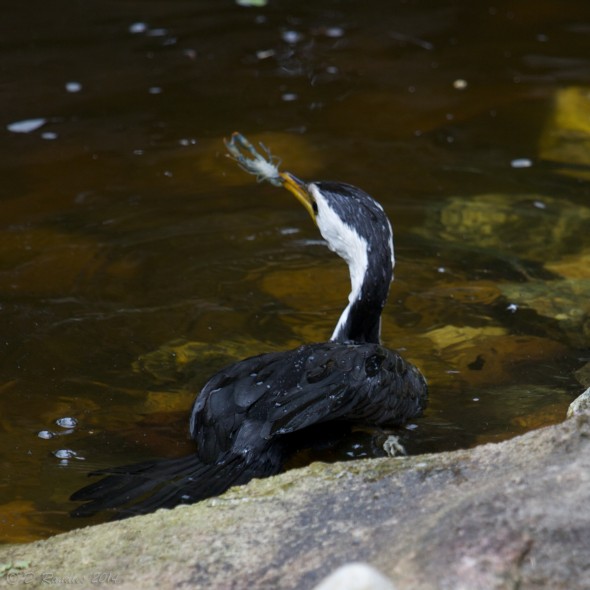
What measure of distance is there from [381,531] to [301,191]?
105 inches

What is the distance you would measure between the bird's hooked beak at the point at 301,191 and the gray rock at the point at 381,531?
1.98 meters

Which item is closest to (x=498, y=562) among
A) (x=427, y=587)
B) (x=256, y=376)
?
(x=427, y=587)

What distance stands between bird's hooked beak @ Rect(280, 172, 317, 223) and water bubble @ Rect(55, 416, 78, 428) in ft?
5.09

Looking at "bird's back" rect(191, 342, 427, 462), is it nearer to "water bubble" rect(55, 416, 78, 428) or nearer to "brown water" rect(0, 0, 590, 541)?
"brown water" rect(0, 0, 590, 541)

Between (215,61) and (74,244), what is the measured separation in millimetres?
3332

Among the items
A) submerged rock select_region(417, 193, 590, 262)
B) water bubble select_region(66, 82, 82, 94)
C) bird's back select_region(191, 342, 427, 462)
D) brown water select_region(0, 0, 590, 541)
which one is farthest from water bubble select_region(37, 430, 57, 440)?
water bubble select_region(66, 82, 82, 94)

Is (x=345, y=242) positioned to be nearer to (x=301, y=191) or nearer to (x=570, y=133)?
(x=301, y=191)

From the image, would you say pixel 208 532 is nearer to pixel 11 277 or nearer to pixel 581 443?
pixel 581 443

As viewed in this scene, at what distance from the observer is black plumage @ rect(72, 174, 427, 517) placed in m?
4.21

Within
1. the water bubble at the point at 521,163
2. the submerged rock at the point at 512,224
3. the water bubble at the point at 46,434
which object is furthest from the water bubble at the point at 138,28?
the water bubble at the point at 46,434

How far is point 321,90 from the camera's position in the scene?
9039 millimetres

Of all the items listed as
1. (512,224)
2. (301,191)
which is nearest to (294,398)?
(301,191)

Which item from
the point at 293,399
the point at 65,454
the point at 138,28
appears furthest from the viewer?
the point at 138,28

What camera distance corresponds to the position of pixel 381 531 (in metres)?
3.18
